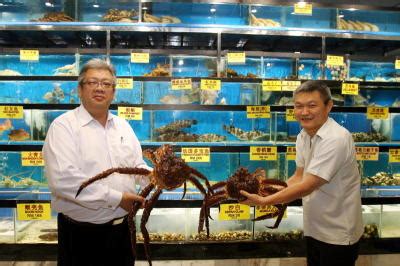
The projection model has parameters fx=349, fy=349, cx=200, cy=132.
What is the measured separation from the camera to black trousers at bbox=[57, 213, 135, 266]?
6.84 ft

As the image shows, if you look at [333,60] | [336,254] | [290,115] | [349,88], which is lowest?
[336,254]

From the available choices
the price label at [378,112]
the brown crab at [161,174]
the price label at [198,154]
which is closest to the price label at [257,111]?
the price label at [198,154]

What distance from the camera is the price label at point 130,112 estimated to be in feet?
11.5

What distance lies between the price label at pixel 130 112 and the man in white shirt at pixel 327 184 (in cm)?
181

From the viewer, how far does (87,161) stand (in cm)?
202

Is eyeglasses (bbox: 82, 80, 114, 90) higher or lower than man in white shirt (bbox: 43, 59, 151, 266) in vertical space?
higher

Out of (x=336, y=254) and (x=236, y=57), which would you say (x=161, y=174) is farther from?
(x=236, y=57)

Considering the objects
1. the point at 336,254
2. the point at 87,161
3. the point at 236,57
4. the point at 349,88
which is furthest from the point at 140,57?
the point at 336,254

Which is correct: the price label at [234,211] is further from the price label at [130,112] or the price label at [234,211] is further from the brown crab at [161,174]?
the price label at [130,112]

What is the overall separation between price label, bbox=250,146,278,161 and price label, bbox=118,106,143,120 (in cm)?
118

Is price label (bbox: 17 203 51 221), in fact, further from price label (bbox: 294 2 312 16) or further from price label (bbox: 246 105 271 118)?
price label (bbox: 294 2 312 16)

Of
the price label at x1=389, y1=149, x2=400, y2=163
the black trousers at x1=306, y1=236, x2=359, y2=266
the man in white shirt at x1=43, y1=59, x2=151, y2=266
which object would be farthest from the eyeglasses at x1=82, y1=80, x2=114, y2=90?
the price label at x1=389, y1=149, x2=400, y2=163

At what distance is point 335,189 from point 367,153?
1.56m

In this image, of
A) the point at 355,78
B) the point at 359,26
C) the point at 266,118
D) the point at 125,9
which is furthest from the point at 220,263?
the point at 359,26
